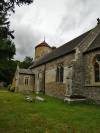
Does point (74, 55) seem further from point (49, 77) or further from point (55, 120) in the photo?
point (55, 120)

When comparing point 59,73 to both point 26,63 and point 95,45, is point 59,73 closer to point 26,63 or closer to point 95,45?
point 95,45

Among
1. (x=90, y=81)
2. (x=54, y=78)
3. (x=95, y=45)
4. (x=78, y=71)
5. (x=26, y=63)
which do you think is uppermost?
(x=26, y=63)

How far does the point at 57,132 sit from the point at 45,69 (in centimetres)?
2396

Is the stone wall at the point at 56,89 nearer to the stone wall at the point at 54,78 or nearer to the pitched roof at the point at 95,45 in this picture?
the stone wall at the point at 54,78

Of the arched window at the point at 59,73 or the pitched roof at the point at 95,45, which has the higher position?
the pitched roof at the point at 95,45

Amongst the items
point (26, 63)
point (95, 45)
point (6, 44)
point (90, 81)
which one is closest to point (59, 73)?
point (90, 81)

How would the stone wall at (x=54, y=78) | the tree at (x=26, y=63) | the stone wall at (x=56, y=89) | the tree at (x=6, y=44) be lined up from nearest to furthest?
the tree at (x=6, y=44) → the stone wall at (x=54, y=78) → the stone wall at (x=56, y=89) → the tree at (x=26, y=63)

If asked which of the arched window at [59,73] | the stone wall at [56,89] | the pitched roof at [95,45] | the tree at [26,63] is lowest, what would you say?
the stone wall at [56,89]

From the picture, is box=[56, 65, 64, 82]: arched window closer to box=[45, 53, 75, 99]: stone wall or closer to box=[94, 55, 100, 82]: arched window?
box=[45, 53, 75, 99]: stone wall

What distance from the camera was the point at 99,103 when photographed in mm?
19297

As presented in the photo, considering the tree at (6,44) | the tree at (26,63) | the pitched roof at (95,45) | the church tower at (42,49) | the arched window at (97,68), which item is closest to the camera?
the tree at (6,44)

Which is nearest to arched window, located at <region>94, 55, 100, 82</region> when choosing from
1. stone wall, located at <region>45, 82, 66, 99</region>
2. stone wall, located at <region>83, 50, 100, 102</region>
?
stone wall, located at <region>83, 50, 100, 102</region>

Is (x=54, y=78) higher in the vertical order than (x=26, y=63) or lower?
lower

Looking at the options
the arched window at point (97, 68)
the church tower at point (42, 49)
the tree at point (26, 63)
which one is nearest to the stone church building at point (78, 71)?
the arched window at point (97, 68)
